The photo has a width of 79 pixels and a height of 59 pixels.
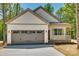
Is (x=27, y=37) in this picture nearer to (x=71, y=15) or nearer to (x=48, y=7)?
(x=71, y=15)

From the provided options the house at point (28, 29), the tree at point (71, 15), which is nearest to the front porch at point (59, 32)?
the house at point (28, 29)

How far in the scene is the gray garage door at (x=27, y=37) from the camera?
26.8 metres

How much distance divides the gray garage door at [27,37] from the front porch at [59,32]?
1.37m

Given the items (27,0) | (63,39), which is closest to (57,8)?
(63,39)

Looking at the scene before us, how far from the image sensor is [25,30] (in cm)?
2697

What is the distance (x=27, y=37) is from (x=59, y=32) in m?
3.70

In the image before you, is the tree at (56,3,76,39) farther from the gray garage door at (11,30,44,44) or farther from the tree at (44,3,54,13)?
the gray garage door at (11,30,44,44)

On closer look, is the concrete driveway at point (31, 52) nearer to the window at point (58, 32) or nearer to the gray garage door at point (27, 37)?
the gray garage door at point (27, 37)

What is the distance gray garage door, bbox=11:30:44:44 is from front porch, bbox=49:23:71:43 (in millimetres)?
1370

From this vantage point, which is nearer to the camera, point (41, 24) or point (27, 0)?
point (27, 0)

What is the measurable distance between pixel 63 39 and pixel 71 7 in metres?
6.07

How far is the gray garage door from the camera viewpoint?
87.8 ft

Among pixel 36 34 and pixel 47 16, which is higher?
pixel 47 16

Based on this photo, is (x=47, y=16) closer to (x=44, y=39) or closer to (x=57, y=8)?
(x=44, y=39)
